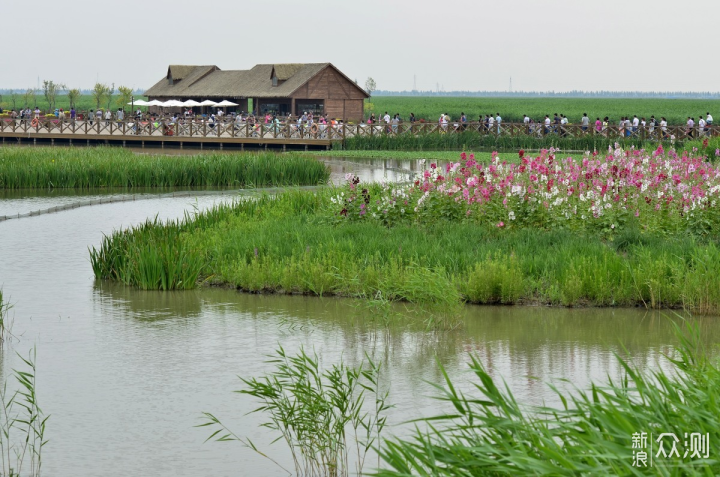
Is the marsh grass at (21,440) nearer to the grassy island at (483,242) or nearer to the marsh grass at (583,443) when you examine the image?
the marsh grass at (583,443)

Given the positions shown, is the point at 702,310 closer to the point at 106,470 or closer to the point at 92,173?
the point at 106,470

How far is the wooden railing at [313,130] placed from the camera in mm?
47156

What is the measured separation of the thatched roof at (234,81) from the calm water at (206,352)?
161 feet

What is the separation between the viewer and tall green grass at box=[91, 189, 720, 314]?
1240 centimetres

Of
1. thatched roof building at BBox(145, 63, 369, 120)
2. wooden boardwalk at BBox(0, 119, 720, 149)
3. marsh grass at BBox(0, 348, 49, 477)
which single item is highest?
thatched roof building at BBox(145, 63, 369, 120)

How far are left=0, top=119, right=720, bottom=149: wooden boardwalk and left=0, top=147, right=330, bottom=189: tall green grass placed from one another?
704 inches

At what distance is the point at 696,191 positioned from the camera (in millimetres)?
14969

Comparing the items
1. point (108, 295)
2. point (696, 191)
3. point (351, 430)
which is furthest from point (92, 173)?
point (351, 430)

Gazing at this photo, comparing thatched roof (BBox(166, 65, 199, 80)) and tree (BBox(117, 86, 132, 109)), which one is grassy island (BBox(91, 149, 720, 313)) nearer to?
thatched roof (BBox(166, 65, 199, 80))

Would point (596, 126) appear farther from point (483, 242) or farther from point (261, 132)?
point (483, 242)

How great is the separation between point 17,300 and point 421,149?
3538cm

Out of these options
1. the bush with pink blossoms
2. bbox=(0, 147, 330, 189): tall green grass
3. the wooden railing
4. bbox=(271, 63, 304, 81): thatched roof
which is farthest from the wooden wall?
the bush with pink blossoms

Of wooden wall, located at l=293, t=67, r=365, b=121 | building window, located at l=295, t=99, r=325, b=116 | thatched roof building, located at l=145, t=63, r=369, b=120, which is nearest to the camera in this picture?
wooden wall, located at l=293, t=67, r=365, b=121

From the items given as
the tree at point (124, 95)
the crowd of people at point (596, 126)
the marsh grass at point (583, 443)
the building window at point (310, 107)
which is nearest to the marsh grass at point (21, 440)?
the marsh grass at point (583, 443)
